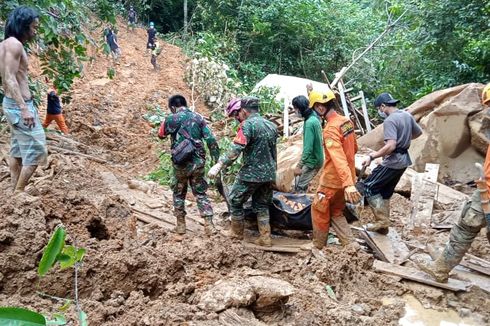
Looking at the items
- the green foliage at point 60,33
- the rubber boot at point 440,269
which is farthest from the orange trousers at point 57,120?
the rubber boot at point 440,269

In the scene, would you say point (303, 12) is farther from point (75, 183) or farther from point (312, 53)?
point (75, 183)

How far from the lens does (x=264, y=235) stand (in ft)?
17.9

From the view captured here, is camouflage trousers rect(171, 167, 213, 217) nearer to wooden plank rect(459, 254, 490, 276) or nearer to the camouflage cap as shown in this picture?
the camouflage cap

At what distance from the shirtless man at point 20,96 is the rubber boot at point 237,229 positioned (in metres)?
2.17

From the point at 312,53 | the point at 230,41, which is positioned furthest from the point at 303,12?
the point at 230,41

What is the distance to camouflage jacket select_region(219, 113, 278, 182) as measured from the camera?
201 inches

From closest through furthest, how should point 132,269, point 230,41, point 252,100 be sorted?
point 132,269 → point 252,100 → point 230,41

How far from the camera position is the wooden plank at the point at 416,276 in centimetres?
441

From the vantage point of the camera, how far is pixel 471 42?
10.2m

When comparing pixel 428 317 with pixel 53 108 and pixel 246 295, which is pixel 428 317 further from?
pixel 53 108

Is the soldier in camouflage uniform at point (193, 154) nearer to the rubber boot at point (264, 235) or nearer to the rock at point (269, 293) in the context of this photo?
the rubber boot at point (264, 235)

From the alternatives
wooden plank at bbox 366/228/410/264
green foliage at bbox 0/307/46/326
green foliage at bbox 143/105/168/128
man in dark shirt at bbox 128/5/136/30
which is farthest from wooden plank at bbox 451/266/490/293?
man in dark shirt at bbox 128/5/136/30

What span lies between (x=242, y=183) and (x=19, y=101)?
2.38m

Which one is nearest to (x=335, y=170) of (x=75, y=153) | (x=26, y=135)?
(x=26, y=135)
